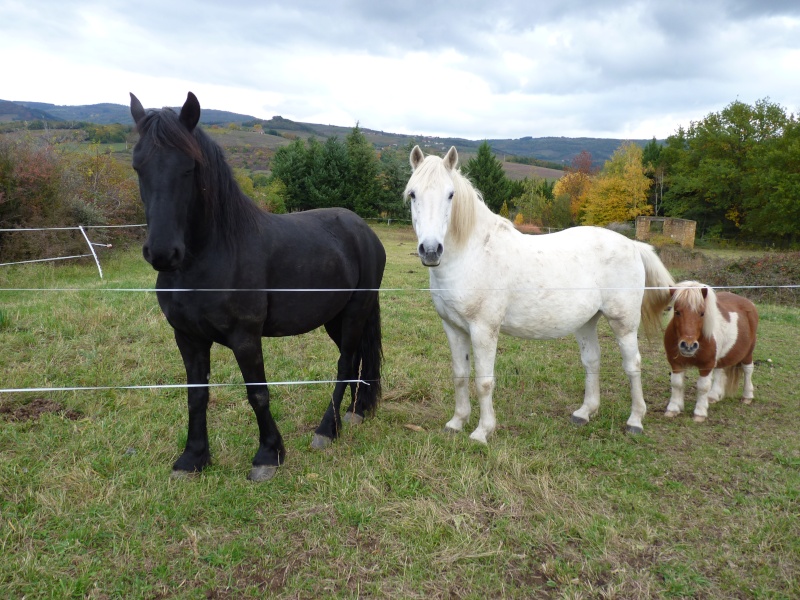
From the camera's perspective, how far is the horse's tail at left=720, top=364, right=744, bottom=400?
5430 mm

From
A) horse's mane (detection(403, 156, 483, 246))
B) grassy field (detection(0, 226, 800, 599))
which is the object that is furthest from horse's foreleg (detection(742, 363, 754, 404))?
horse's mane (detection(403, 156, 483, 246))

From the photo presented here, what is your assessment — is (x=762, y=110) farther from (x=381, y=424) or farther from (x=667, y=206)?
(x=381, y=424)

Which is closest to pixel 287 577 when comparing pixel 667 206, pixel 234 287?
pixel 234 287

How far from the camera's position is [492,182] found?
43.7 metres

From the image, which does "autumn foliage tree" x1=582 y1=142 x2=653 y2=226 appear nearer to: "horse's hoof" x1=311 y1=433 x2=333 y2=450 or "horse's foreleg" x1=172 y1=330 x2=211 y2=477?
"horse's hoof" x1=311 y1=433 x2=333 y2=450

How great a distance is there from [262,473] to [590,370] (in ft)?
10.9

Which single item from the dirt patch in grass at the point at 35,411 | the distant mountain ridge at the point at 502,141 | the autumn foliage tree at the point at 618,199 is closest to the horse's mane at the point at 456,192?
the dirt patch in grass at the point at 35,411

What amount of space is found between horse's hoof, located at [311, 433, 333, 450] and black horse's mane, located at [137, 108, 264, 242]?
180cm

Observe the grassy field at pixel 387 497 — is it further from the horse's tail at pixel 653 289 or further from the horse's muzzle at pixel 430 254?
the horse's muzzle at pixel 430 254

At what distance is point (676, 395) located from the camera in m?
5.04

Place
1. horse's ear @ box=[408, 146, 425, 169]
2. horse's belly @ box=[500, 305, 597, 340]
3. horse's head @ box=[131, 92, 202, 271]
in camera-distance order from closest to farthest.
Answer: horse's head @ box=[131, 92, 202, 271] < horse's ear @ box=[408, 146, 425, 169] < horse's belly @ box=[500, 305, 597, 340]

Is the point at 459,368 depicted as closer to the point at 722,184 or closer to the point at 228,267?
the point at 228,267

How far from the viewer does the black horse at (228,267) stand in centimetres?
273

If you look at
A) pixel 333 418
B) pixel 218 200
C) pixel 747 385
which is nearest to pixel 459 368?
pixel 333 418
